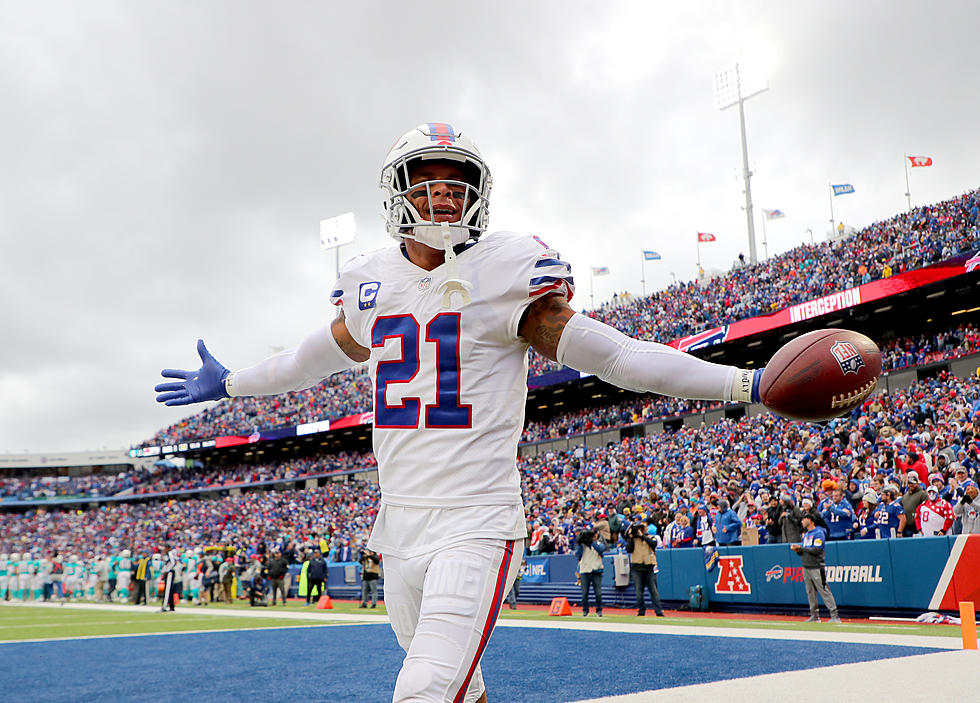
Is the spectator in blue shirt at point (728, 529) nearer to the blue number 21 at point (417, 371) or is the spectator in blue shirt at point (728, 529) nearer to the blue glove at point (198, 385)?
the blue glove at point (198, 385)

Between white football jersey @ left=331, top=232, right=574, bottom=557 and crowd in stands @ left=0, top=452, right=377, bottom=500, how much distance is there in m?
36.9

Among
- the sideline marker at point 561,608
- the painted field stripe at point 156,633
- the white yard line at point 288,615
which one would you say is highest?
the sideline marker at point 561,608

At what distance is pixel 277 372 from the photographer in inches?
132

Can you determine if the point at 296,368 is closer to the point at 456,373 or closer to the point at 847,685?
the point at 456,373

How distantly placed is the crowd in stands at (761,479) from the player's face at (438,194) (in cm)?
933

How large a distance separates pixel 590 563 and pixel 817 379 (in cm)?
1127

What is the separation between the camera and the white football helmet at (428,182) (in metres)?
2.77

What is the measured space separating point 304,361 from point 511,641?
6737 mm

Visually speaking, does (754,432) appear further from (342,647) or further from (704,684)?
(704,684)

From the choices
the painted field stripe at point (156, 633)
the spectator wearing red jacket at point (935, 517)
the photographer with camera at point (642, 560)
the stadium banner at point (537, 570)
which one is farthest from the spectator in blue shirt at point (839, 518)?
the painted field stripe at point (156, 633)

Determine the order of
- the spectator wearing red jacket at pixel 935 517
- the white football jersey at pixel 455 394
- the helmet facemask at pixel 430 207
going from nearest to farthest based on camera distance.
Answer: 1. the white football jersey at pixel 455 394
2. the helmet facemask at pixel 430 207
3. the spectator wearing red jacket at pixel 935 517

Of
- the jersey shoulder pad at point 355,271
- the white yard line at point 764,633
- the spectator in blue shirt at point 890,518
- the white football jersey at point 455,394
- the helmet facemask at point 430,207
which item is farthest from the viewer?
the spectator in blue shirt at point 890,518

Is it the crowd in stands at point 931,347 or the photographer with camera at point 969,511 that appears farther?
the crowd in stands at point 931,347

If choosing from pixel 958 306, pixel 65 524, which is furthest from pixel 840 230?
pixel 65 524
